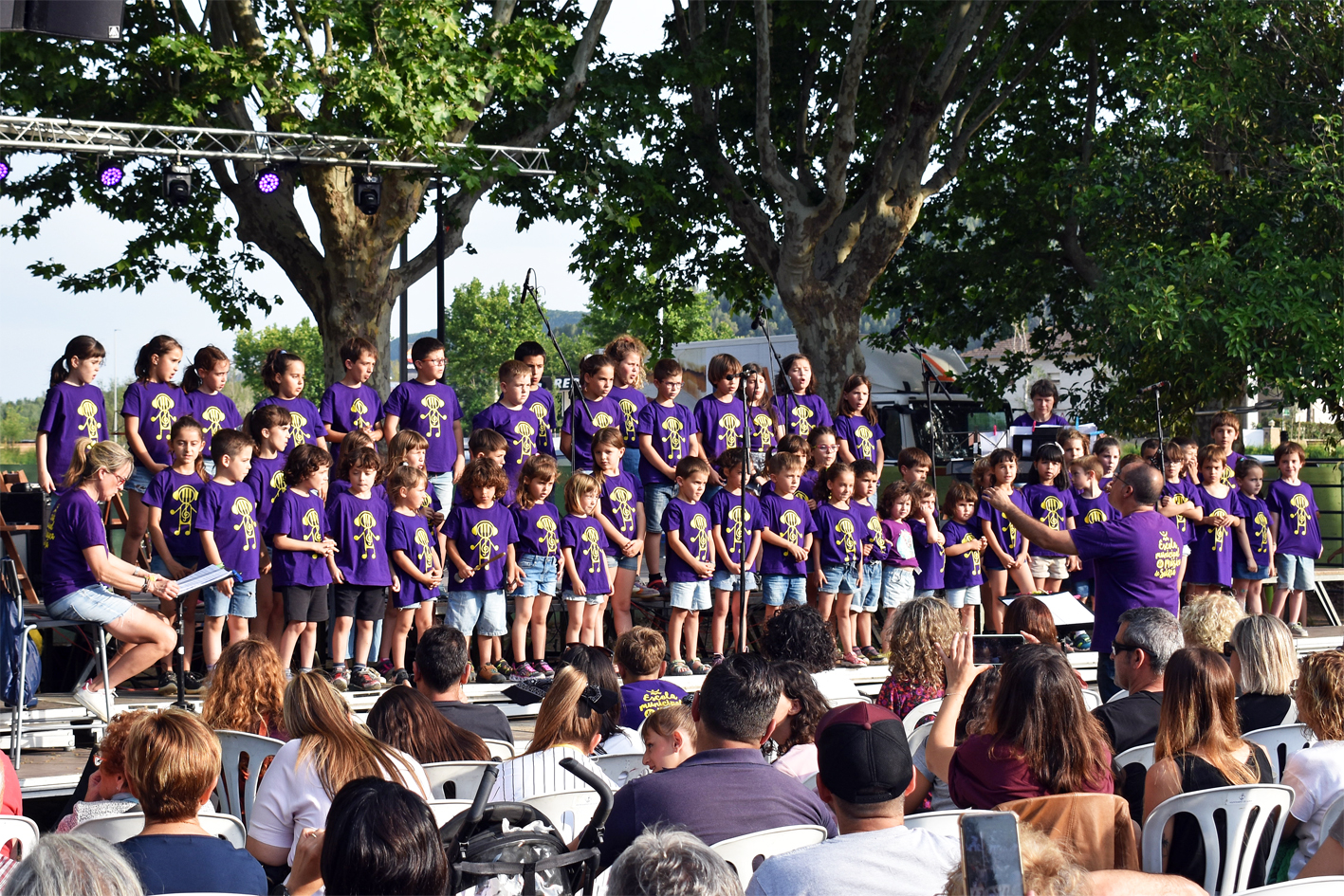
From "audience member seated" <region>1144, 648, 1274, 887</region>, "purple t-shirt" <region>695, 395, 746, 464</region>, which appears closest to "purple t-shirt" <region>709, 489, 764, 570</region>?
"purple t-shirt" <region>695, 395, 746, 464</region>

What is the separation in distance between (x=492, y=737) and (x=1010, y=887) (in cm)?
367

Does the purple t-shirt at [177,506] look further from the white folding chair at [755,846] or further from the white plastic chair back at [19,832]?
the white folding chair at [755,846]

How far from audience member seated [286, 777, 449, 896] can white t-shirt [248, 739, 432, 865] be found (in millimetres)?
1152

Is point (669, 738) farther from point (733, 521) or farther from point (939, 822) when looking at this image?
point (733, 521)

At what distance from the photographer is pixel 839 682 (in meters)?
5.93

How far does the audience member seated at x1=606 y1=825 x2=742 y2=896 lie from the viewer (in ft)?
7.45

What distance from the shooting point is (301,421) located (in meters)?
8.52

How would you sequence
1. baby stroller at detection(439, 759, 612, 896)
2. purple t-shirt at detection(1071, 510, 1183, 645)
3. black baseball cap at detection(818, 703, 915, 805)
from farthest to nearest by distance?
1. purple t-shirt at detection(1071, 510, 1183, 645)
2. black baseball cap at detection(818, 703, 915, 805)
3. baby stroller at detection(439, 759, 612, 896)

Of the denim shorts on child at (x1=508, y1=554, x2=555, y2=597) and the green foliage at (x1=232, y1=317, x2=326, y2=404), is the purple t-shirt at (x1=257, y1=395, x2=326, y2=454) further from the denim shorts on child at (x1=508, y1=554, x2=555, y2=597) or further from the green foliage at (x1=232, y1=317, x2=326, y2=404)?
the green foliage at (x1=232, y1=317, x2=326, y2=404)

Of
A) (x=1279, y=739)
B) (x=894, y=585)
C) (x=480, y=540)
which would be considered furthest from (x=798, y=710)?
(x=894, y=585)

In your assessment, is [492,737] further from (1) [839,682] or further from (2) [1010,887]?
(2) [1010,887]

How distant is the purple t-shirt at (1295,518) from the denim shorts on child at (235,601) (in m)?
8.19

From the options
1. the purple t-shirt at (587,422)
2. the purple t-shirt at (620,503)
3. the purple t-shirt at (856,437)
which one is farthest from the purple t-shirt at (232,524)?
the purple t-shirt at (856,437)

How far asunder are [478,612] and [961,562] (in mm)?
3841
